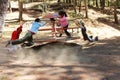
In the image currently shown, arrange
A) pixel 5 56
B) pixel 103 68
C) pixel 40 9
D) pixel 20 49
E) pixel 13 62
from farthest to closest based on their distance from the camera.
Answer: pixel 40 9 < pixel 20 49 < pixel 5 56 < pixel 13 62 < pixel 103 68

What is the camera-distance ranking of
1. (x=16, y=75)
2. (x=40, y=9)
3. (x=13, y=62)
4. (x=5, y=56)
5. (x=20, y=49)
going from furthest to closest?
(x=40, y=9) < (x=20, y=49) < (x=5, y=56) < (x=13, y=62) < (x=16, y=75)

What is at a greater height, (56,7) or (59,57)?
(56,7)

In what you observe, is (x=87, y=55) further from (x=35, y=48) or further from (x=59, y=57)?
(x=35, y=48)

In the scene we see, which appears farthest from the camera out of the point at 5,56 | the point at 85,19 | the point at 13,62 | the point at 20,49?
the point at 85,19

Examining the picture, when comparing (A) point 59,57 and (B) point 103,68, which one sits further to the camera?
(A) point 59,57

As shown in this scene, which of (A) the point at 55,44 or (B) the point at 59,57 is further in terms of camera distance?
(A) the point at 55,44

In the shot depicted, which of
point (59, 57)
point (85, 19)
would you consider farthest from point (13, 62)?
point (85, 19)

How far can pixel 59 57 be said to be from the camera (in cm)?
1152

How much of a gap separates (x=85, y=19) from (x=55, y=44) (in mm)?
15885

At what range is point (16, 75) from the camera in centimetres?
830

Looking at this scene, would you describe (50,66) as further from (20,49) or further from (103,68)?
(20,49)

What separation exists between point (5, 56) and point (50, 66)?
279cm

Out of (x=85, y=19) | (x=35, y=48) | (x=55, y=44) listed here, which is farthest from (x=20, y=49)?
(x=85, y=19)

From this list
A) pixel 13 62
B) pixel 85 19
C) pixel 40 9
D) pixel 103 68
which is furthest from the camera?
pixel 40 9
